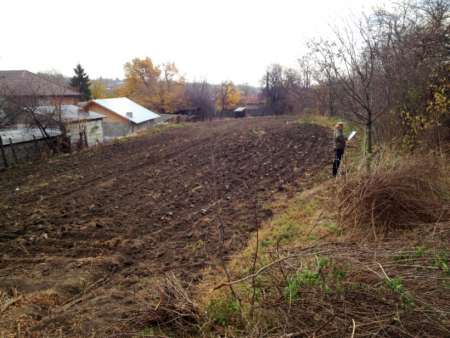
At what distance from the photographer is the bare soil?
3.88 metres

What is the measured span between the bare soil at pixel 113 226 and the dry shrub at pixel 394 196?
2192 mm

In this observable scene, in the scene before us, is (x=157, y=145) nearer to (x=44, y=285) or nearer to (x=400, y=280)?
(x=44, y=285)

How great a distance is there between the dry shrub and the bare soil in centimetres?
219

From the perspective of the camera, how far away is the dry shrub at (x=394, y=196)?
4.74 meters

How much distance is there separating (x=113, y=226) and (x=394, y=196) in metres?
5.63

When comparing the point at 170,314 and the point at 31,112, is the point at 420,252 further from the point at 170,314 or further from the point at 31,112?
the point at 31,112

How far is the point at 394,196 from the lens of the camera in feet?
16.0

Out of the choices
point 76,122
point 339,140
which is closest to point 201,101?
point 76,122

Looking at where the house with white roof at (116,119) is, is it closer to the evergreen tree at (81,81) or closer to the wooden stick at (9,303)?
the evergreen tree at (81,81)

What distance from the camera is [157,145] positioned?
18.5m

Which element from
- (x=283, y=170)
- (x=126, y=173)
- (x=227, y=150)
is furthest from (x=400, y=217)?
(x=227, y=150)

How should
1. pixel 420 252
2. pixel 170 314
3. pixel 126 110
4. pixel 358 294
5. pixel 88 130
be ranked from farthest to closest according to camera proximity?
pixel 126 110
pixel 88 130
pixel 170 314
pixel 420 252
pixel 358 294

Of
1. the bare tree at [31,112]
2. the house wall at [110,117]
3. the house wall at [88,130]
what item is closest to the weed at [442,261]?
the bare tree at [31,112]

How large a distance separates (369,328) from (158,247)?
4.25 meters
